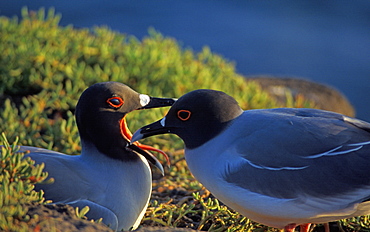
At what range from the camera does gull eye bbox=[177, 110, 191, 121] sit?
3703 mm

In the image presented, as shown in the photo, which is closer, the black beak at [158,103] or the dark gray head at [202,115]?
the dark gray head at [202,115]

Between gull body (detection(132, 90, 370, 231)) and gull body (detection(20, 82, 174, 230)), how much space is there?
471 millimetres

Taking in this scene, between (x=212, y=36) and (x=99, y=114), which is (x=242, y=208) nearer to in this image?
(x=99, y=114)

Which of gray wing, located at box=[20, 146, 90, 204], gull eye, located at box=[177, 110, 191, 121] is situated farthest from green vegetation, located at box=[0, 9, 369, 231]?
gull eye, located at box=[177, 110, 191, 121]

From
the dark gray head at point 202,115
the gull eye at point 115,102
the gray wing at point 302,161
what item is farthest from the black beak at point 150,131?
the gray wing at point 302,161

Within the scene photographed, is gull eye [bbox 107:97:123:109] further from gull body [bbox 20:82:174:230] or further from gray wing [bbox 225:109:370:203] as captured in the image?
gray wing [bbox 225:109:370:203]

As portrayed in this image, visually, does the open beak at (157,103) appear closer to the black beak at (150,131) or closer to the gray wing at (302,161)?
the black beak at (150,131)

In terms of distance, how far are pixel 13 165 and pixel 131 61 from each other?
3.84 m

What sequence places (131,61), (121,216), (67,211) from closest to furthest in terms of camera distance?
(67,211) < (121,216) < (131,61)

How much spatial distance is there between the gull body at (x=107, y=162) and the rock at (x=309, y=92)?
12.7 ft

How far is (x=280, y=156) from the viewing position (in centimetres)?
346

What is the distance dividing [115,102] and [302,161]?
49.6 inches

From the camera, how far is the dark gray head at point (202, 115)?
Answer: 3.67 m

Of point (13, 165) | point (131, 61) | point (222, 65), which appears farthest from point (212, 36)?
point (13, 165)
